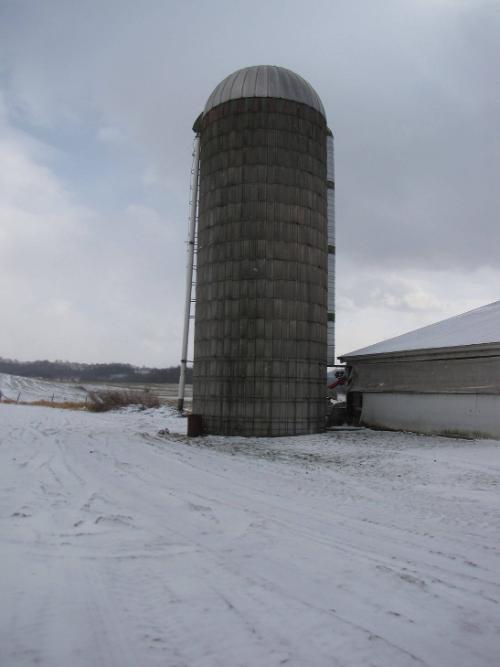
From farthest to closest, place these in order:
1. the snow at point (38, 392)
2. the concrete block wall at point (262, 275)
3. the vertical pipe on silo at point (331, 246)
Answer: the snow at point (38, 392), the vertical pipe on silo at point (331, 246), the concrete block wall at point (262, 275)

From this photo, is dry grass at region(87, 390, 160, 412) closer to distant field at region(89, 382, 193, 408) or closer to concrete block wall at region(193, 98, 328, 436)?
distant field at region(89, 382, 193, 408)

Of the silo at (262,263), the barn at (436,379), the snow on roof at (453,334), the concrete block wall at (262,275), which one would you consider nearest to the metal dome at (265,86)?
the silo at (262,263)

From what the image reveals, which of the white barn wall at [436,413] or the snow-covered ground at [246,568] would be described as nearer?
the snow-covered ground at [246,568]

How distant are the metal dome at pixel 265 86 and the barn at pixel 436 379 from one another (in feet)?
33.2

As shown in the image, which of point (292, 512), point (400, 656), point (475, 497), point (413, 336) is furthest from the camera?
point (413, 336)

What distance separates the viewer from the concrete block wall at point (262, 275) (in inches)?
712

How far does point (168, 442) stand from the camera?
15.7m

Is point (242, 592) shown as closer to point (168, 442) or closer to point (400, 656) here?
point (400, 656)

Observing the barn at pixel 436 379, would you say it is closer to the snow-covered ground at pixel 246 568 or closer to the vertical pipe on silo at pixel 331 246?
the vertical pipe on silo at pixel 331 246

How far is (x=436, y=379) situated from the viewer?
59.2 feet

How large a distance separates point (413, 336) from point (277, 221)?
326 inches

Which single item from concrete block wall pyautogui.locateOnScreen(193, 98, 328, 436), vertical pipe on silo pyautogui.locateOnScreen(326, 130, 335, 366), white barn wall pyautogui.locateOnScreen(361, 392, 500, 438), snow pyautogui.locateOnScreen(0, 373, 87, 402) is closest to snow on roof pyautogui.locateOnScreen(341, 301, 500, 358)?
vertical pipe on silo pyautogui.locateOnScreen(326, 130, 335, 366)

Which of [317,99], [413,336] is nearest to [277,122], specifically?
[317,99]

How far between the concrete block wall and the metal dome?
32cm
